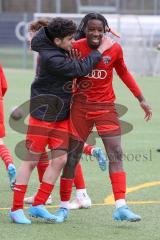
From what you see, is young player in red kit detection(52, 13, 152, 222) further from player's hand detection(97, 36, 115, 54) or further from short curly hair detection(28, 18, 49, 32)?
short curly hair detection(28, 18, 49, 32)

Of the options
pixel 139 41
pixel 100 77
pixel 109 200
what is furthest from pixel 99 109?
pixel 139 41

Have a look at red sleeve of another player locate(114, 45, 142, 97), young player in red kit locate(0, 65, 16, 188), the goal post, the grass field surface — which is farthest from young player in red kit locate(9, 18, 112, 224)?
the goal post

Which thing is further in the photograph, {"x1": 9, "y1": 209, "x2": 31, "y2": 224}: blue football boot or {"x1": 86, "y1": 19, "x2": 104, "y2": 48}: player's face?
{"x1": 9, "y1": 209, "x2": 31, "y2": 224}: blue football boot

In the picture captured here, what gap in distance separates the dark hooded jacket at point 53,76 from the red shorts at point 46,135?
53mm

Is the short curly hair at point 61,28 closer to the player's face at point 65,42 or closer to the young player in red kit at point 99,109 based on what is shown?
the player's face at point 65,42

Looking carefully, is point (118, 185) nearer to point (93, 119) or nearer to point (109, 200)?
point (93, 119)

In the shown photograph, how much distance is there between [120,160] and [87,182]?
7.15ft

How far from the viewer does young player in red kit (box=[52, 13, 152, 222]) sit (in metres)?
6.96

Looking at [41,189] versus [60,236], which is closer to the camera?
[60,236]

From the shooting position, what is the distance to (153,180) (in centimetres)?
936

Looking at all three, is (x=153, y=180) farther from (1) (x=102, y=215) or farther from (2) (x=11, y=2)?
(2) (x=11, y=2)

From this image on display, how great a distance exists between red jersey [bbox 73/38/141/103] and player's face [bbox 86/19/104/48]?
0.47 ft

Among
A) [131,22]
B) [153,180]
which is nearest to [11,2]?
[131,22]

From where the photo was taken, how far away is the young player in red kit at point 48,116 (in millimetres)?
→ 6902
